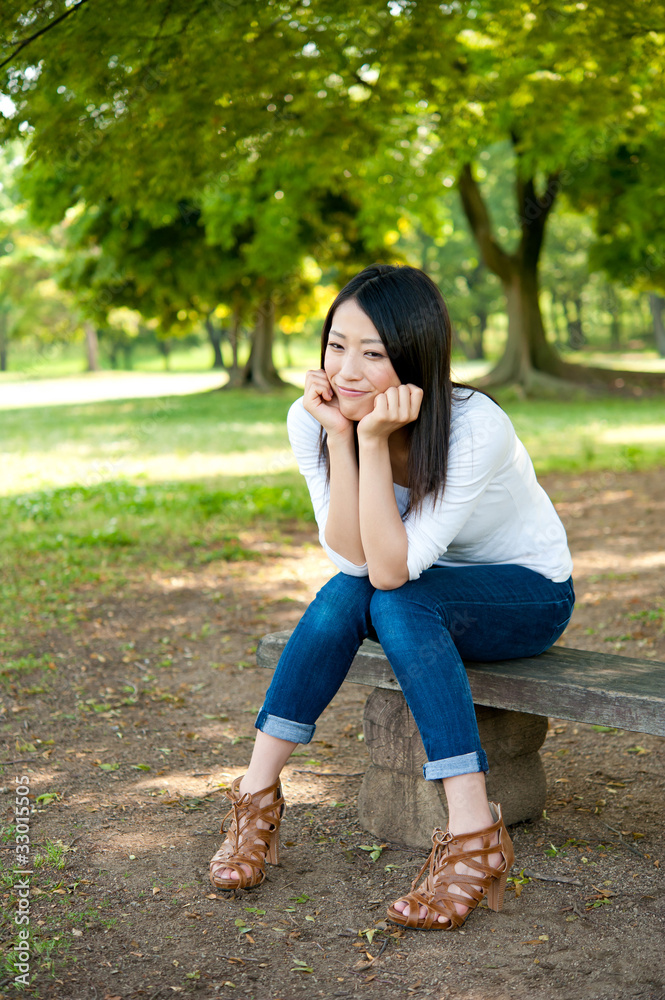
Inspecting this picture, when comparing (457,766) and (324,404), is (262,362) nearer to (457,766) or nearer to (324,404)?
(324,404)

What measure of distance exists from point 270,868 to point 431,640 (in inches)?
35.3

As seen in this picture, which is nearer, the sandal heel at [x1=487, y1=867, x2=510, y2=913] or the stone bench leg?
the sandal heel at [x1=487, y1=867, x2=510, y2=913]

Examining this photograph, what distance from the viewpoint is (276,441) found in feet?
46.8

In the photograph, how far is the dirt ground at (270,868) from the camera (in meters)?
2.22

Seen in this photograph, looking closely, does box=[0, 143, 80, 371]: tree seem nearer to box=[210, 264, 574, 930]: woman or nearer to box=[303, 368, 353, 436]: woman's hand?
box=[303, 368, 353, 436]: woman's hand

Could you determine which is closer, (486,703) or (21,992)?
(21,992)

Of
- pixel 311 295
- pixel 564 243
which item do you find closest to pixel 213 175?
pixel 311 295

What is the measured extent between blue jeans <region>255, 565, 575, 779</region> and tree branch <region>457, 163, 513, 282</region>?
1964 cm

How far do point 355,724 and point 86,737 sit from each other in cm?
114

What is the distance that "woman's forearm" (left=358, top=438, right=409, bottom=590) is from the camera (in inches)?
101

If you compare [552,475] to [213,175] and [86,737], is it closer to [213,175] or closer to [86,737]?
[213,175]

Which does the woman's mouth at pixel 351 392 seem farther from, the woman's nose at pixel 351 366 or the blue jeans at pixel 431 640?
the blue jeans at pixel 431 640

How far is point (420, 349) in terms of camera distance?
8.71 ft

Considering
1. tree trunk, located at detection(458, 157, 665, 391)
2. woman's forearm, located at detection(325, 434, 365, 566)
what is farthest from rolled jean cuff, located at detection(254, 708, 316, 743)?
tree trunk, located at detection(458, 157, 665, 391)
